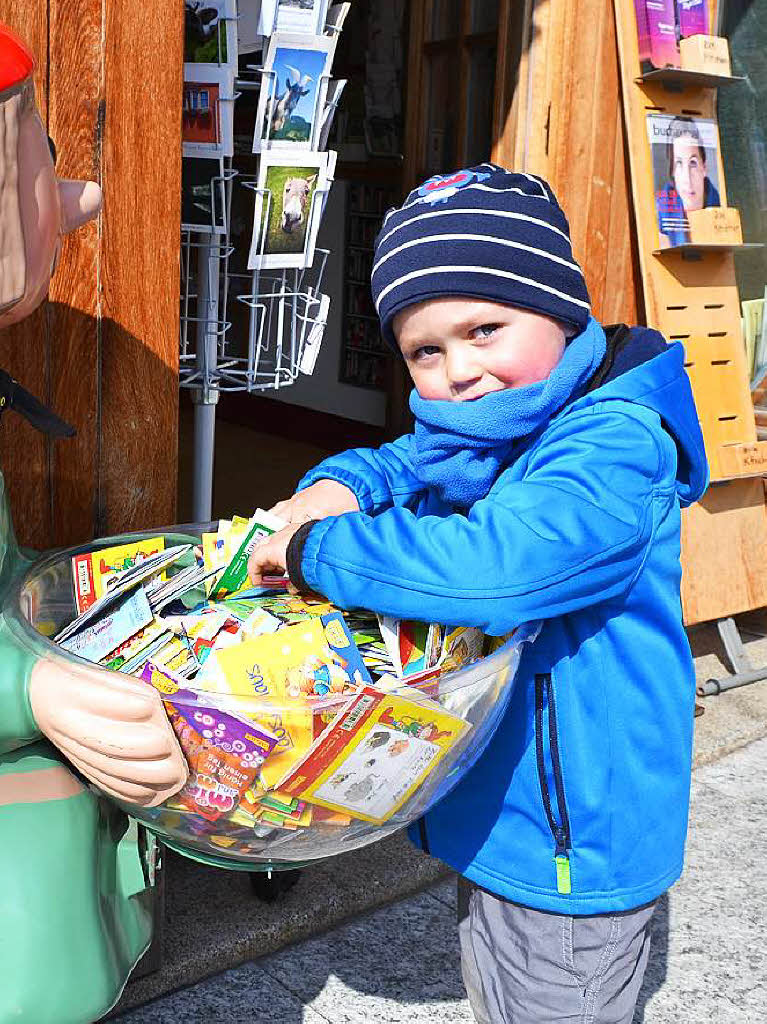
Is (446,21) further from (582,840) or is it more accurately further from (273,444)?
(582,840)

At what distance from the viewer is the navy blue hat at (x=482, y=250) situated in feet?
5.30

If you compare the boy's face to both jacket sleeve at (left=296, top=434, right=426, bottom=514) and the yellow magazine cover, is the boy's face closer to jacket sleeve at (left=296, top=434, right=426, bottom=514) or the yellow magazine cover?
jacket sleeve at (left=296, top=434, right=426, bottom=514)

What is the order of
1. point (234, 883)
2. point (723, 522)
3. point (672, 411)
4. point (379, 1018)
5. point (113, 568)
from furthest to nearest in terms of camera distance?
1. point (723, 522)
2. point (234, 883)
3. point (379, 1018)
4. point (113, 568)
5. point (672, 411)

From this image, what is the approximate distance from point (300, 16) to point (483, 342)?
126 centimetres

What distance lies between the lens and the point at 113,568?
6.09ft

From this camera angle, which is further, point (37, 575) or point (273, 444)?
point (273, 444)

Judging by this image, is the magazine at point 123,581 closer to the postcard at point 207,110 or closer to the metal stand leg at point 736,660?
the postcard at point 207,110

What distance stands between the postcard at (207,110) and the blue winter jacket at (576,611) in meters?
1.18

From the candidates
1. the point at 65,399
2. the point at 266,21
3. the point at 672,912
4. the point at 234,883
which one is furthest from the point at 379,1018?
the point at 266,21

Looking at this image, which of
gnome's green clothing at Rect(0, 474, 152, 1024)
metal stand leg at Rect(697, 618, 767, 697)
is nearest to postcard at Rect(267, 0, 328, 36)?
gnome's green clothing at Rect(0, 474, 152, 1024)

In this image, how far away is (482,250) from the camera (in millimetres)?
1612

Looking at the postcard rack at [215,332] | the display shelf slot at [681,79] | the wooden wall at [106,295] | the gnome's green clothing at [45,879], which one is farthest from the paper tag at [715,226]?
the gnome's green clothing at [45,879]

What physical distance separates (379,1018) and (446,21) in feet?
12.0

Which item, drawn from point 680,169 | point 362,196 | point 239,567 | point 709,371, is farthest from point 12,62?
point 362,196
